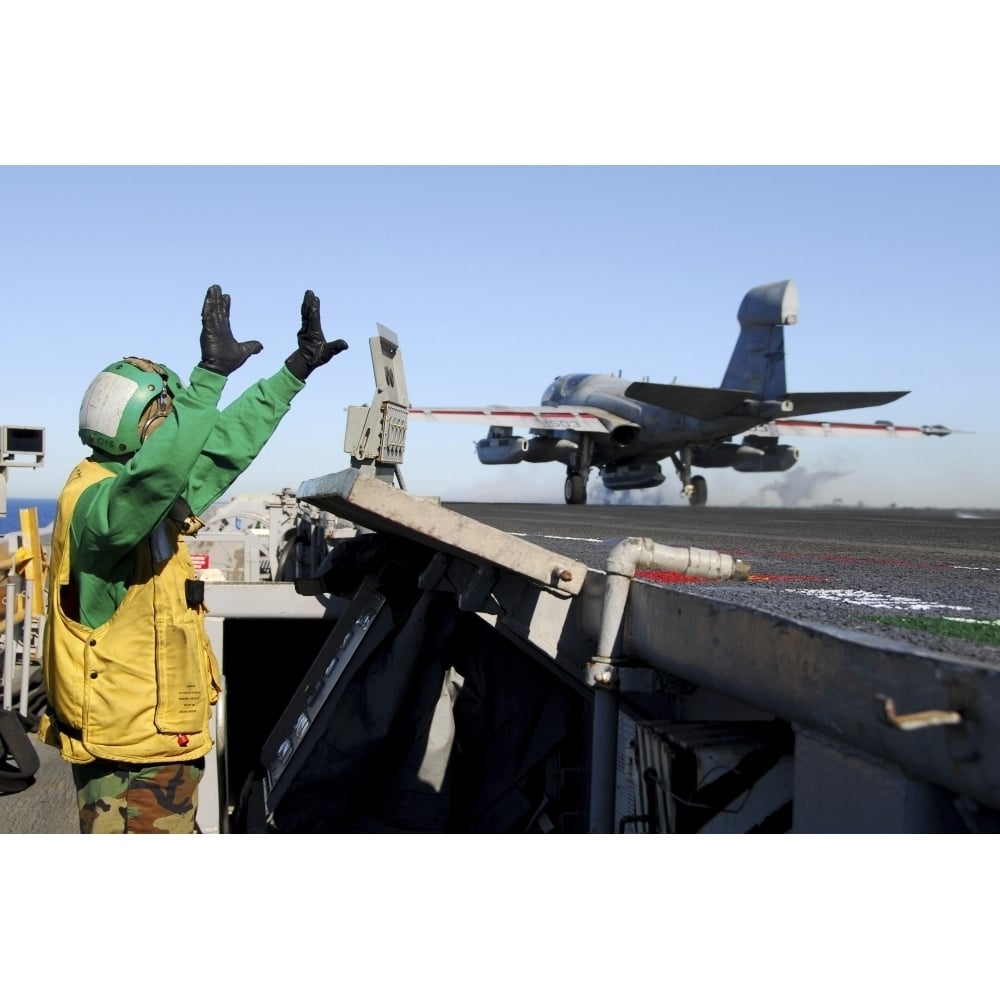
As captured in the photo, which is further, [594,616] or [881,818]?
[594,616]

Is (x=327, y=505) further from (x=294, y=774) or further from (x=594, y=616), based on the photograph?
(x=294, y=774)

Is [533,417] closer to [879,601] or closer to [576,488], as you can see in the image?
[576,488]

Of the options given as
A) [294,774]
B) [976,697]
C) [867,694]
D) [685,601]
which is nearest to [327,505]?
[685,601]

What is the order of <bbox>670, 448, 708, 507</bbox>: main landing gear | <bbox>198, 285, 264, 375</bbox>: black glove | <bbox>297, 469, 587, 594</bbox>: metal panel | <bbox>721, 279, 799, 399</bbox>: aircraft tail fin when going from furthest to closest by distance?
1. <bbox>670, 448, 708, 507</bbox>: main landing gear
2. <bbox>721, 279, 799, 399</bbox>: aircraft tail fin
3. <bbox>297, 469, 587, 594</bbox>: metal panel
4. <bbox>198, 285, 264, 375</bbox>: black glove

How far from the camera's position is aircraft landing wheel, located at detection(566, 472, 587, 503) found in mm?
30891

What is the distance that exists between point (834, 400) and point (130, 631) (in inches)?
1001

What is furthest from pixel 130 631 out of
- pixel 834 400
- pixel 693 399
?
pixel 834 400

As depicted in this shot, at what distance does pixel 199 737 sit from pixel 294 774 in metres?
3.45

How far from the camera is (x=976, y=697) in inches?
77.4

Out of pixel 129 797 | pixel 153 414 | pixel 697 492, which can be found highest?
pixel 153 414

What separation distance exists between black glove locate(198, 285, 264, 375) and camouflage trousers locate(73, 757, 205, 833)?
4.85ft

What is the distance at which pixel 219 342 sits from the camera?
3.71 meters

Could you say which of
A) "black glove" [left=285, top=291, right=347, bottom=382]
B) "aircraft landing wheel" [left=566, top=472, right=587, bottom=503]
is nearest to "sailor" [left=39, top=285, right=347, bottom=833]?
"black glove" [left=285, top=291, right=347, bottom=382]

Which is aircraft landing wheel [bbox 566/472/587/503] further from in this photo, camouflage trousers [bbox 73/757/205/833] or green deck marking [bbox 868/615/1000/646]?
green deck marking [bbox 868/615/1000/646]
